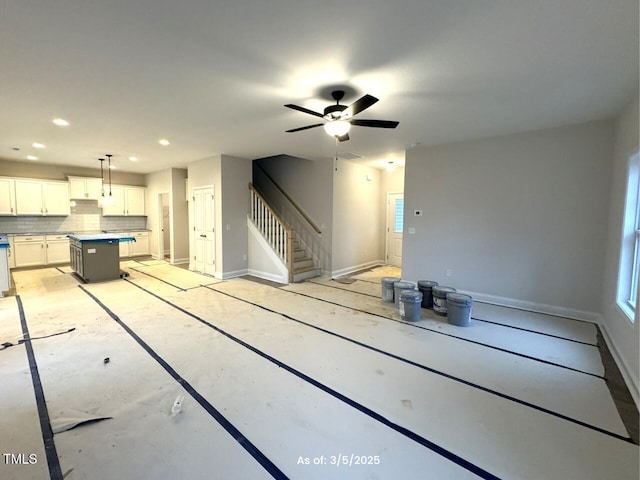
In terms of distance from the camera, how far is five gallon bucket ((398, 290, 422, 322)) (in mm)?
3939

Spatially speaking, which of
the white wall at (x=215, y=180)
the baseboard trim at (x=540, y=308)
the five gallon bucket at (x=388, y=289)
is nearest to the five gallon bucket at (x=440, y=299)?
the five gallon bucket at (x=388, y=289)

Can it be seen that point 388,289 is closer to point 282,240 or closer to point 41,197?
point 282,240

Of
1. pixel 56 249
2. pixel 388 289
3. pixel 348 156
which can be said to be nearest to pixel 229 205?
pixel 348 156

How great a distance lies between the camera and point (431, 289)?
4.52 m

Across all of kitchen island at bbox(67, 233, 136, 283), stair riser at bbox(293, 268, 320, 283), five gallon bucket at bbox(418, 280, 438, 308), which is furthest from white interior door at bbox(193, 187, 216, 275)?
five gallon bucket at bbox(418, 280, 438, 308)

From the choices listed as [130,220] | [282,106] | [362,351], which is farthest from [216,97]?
[130,220]

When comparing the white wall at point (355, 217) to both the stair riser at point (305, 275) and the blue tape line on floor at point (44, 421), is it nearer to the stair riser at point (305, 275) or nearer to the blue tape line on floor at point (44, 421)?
the stair riser at point (305, 275)

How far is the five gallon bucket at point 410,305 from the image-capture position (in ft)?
12.9

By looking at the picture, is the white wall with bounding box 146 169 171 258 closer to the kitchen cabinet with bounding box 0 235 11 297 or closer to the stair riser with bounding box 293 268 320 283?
the kitchen cabinet with bounding box 0 235 11 297

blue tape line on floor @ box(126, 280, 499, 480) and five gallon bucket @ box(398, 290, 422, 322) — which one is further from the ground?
five gallon bucket @ box(398, 290, 422, 322)

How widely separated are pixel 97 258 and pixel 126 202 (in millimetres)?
3365

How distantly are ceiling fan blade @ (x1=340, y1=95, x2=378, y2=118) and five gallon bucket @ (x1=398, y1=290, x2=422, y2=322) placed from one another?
243 cm

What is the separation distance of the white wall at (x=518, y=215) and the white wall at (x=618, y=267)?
0.76ft

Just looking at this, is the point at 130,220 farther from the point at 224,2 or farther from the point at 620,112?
the point at 620,112
